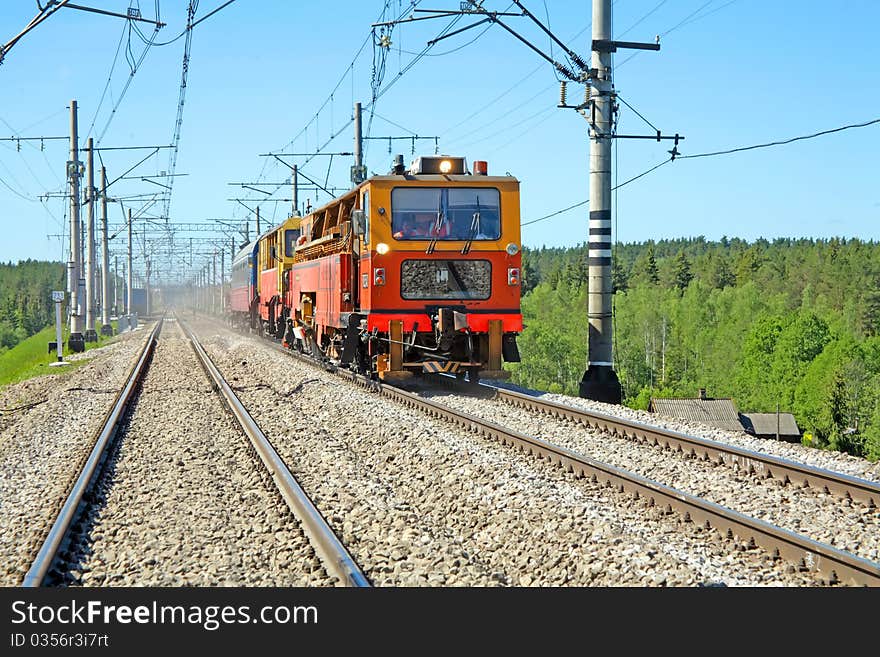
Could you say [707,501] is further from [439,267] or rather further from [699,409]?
[699,409]

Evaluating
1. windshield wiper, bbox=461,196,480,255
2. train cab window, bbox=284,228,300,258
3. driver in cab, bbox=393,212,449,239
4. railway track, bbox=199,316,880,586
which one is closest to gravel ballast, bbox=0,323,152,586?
railway track, bbox=199,316,880,586

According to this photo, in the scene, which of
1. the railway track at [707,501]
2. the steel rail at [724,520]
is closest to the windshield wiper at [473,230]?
the railway track at [707,501]

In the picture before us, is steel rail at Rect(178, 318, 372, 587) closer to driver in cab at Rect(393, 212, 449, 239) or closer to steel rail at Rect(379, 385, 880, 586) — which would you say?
steel rail at Rect(379, 385, 880, 586)

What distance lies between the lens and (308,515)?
680cm

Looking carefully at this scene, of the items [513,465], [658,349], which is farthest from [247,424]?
[658,349]

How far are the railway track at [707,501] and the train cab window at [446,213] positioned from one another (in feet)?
11.1

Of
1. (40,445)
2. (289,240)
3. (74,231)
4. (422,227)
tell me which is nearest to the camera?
(40,445)

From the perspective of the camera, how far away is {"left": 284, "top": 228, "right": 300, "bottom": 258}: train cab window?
89.5 ft

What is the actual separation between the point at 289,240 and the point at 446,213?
12.9 metres

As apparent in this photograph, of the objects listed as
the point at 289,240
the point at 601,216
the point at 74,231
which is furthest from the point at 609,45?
the point at 74,231

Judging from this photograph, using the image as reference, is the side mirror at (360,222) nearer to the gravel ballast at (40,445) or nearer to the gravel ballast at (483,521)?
the gravel ballast at (483,521)

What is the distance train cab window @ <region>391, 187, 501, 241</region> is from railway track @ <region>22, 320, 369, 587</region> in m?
4.44
